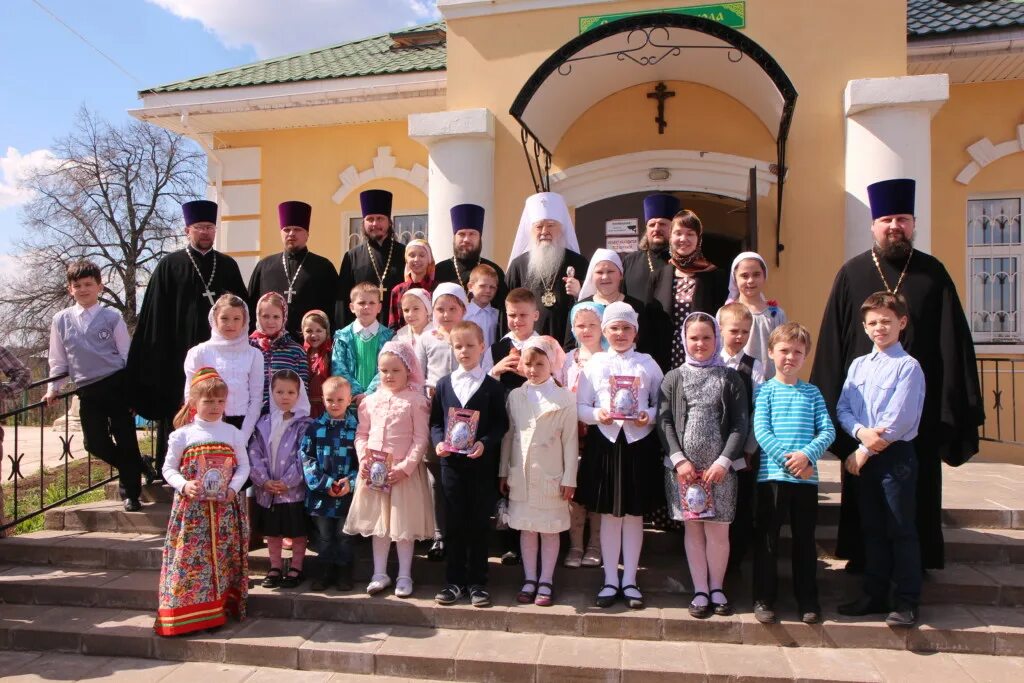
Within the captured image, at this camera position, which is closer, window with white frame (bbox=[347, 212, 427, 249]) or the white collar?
the white collar

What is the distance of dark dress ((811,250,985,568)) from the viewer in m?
3.91

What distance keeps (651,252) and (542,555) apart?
2097 millimetres

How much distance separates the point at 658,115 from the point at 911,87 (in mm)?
2237

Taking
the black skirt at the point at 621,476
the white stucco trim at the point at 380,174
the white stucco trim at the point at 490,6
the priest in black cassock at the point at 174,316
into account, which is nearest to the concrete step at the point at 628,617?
the black skirt at the point at 621,476

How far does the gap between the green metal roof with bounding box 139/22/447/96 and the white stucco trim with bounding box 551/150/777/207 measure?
7.53 feet

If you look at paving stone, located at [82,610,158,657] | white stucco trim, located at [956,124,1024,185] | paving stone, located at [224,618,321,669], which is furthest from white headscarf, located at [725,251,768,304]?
white stucco trim, located at [956,124,1024,185]

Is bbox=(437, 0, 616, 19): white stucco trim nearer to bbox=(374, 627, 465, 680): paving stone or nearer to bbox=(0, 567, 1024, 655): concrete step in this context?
bbox=(0, 567, 1024, 655): concrete step

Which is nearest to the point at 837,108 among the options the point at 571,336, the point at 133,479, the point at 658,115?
the point at 658,115

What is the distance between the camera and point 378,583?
13.5 ft

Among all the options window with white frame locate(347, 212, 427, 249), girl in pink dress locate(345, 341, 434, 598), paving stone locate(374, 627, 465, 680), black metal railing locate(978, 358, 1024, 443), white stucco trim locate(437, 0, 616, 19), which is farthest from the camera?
window with white frame locate(347, 212, 427, 249)

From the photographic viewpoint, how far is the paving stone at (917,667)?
338 cm

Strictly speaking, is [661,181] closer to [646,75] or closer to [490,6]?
[646,75]

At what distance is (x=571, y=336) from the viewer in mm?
4559

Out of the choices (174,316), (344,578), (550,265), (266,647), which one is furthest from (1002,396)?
(174,316)
